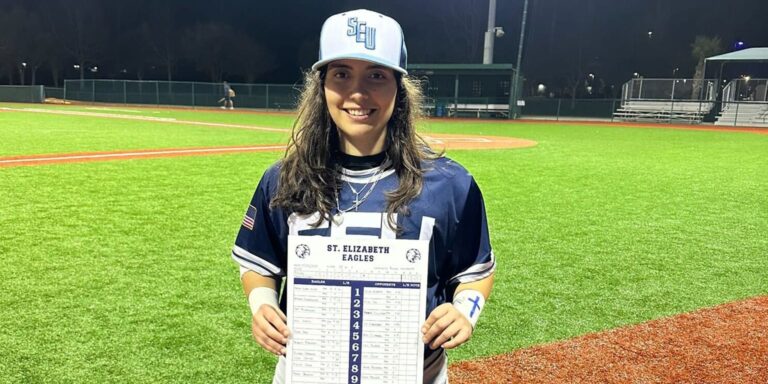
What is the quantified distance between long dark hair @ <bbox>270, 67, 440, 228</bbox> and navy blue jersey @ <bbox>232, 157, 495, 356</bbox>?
30 millimetres

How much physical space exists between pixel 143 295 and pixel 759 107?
3725 cm

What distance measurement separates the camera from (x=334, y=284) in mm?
1500

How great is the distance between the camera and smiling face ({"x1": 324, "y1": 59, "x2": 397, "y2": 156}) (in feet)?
5.58

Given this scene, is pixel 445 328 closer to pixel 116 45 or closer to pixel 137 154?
pixel 137 154

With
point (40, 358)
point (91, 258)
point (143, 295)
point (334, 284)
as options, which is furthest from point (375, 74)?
point (91, 258)

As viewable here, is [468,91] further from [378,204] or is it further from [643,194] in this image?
[378,204]

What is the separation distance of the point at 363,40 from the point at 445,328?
2.78 ft

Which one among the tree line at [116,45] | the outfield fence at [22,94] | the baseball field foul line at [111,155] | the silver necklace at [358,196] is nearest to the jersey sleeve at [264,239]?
the silver necklace at [358,196]

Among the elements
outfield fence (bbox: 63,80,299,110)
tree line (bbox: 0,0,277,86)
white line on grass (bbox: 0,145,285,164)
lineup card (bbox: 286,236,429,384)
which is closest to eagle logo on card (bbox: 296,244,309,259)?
lineup card (bbox: 286,236,429,384)

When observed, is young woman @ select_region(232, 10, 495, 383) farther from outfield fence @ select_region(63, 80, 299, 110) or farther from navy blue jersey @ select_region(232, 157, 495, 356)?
outfield fence @ select_region(63, 80, 299, 110)

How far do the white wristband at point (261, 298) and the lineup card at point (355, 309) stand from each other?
0.21 m

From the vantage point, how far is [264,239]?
1.83 meters

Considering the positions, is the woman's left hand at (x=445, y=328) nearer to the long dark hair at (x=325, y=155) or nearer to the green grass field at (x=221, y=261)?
the long dark hair at (x=325, y=155)

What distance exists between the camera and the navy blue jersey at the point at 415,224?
1.71m
